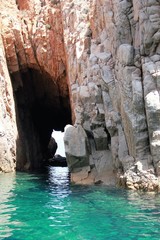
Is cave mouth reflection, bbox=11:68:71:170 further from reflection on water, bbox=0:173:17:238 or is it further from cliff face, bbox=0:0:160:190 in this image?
reflection on water, bbox=0:173:17:238

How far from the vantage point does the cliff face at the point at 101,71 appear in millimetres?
18219

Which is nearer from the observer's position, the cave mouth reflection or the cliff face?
the cliff face

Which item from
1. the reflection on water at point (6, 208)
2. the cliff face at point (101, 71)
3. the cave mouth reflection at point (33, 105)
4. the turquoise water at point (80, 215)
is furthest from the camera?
the cave mouth reflection at point (33, 105)

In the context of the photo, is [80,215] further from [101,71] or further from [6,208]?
[101,71]

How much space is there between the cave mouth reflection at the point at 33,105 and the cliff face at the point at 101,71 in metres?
0.53

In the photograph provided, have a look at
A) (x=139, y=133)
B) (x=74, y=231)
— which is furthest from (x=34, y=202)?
(x=139, y=133)

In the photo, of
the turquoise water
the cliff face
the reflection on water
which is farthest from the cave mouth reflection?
the turquoise water

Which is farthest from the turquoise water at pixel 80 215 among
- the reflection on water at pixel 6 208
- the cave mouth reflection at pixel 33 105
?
the cave mouth reflection at pixel 33 105

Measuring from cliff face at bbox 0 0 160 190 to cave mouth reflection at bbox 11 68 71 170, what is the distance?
0.53 meters

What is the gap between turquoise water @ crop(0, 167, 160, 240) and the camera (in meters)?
9.51

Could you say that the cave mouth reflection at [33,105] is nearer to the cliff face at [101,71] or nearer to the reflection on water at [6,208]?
the cliff face at [101,71]

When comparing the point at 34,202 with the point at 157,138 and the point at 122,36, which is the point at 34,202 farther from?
the point at 122,36

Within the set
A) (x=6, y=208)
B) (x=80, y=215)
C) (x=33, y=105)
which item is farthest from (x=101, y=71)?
(x=33, y=105)

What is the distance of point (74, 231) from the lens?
9805 mm
